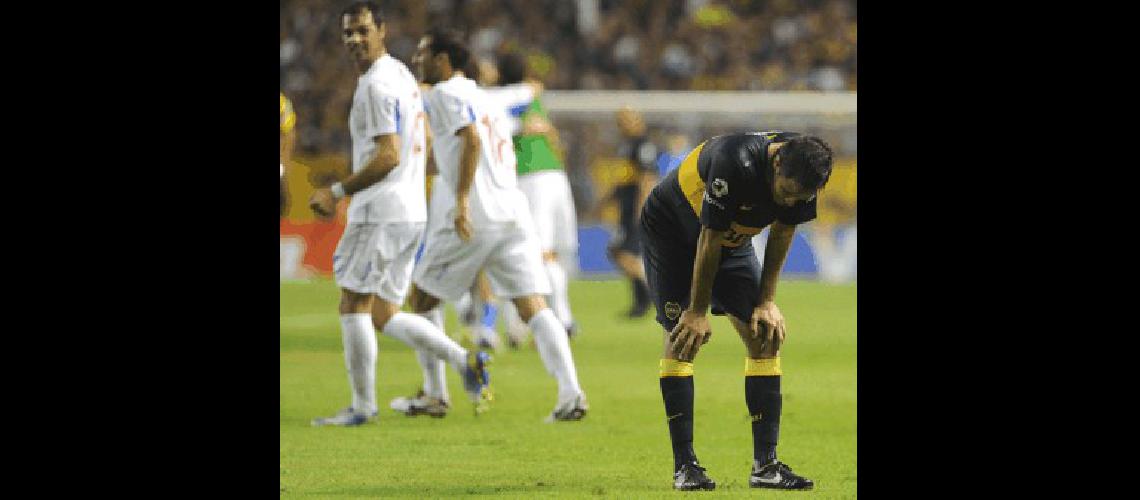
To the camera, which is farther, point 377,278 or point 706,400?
point 706,400

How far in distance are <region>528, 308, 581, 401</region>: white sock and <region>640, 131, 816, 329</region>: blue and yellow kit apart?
7.85 ft

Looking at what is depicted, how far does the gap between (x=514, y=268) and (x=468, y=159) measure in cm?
81

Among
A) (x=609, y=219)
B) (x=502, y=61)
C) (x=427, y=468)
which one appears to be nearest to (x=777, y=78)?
(x=609, y=219)

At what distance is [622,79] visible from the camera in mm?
34312

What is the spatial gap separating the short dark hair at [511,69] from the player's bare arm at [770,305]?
586 cm

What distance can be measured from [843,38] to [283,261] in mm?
13496

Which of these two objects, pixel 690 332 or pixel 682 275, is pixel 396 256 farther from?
pixel 690 332

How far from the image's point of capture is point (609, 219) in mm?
30016

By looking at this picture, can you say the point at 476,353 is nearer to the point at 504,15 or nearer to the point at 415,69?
the point at 415,69

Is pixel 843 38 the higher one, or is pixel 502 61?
pixel 843 38

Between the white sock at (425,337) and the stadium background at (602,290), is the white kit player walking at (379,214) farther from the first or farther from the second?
the stadium background at (602,290)
